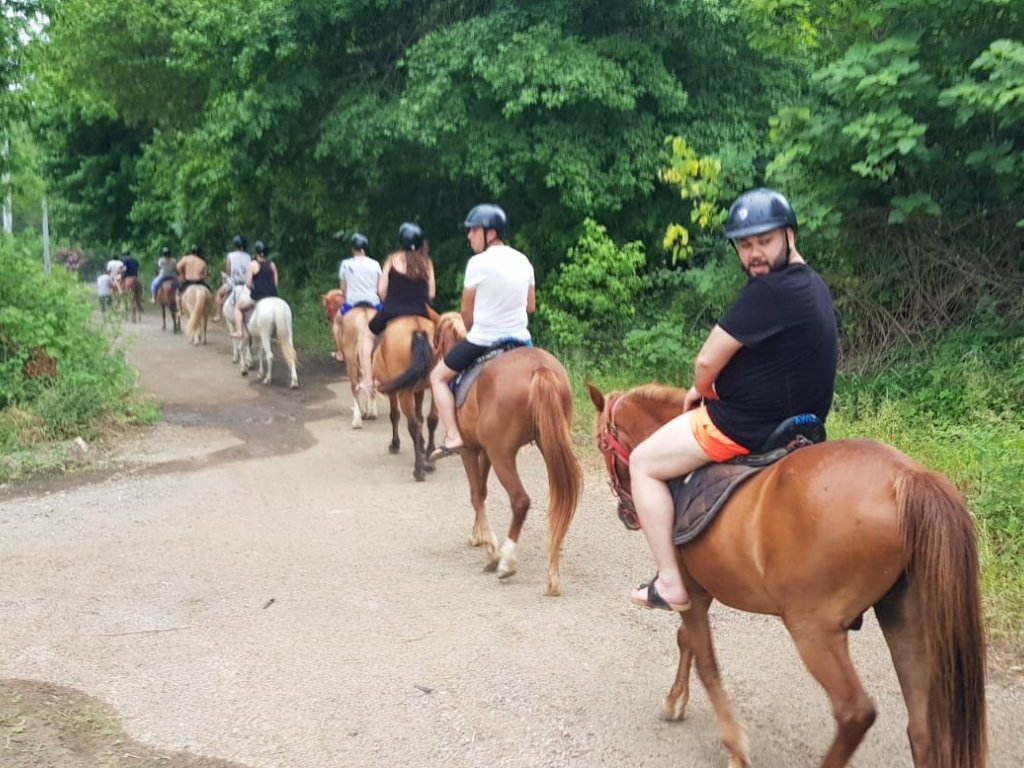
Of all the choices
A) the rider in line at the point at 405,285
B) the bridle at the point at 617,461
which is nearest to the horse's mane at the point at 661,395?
the bridle at the point at 617,461

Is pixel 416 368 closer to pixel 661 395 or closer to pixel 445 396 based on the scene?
pixel 445 396

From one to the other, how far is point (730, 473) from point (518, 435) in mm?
2803

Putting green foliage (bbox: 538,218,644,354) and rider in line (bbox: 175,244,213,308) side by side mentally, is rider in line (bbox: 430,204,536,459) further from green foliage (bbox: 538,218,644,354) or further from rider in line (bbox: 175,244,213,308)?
rider in line (bbox: 175,244,213,308)

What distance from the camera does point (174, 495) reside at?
889 cm

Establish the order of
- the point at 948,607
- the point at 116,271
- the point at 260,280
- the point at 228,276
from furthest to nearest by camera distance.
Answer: the point at 116,271, the point at 228,276, the point at 260,280, the point at 948,607

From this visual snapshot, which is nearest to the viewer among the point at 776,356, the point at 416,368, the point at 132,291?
the point at 776,356

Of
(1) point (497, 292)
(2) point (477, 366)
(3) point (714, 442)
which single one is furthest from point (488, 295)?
(3) point (714, 442)

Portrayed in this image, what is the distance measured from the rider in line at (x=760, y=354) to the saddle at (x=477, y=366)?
3049mm

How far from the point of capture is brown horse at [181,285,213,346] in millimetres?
20438

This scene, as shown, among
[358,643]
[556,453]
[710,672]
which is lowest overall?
[358,643]

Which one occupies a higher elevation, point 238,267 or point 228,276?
point 238,267

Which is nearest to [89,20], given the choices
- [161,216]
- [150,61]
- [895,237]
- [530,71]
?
[150,61]

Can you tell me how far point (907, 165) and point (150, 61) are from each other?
582 inches

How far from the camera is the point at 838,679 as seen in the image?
336cm
